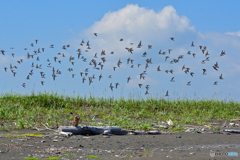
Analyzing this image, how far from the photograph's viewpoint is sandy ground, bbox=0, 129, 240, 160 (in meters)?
7.89

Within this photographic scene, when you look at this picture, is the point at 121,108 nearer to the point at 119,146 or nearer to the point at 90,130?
the point at 90,130

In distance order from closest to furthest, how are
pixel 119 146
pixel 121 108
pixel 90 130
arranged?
pixel 119 146, pixel 90 130, pixel 121 108

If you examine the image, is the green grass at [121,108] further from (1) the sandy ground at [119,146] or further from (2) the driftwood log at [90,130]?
(1) the sandy ground at [119,146]

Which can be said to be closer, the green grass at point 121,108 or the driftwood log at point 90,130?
the driftwood log at point 90,130

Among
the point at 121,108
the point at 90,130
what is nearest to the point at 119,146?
the point at 90,130

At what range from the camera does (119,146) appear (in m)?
9.20

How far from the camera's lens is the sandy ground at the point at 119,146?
311 inches

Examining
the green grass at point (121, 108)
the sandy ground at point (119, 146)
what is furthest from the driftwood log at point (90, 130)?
the green grass at point (121, 108)

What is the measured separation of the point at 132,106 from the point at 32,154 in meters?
11.1

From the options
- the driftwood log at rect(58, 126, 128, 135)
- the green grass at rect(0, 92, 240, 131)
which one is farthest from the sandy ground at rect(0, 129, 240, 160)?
the green grass at rect(0, 92, 240, 131)

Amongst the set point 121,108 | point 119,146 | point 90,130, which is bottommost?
point 119,146

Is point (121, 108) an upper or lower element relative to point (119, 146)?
upper

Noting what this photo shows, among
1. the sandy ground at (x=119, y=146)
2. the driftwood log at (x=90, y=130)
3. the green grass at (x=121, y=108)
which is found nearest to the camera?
the sandy ground at (x=119, y=146)

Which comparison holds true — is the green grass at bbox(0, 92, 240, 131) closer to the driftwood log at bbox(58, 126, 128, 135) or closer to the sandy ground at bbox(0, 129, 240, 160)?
the driftwood log at bbox(58, 126, 128, 135)
